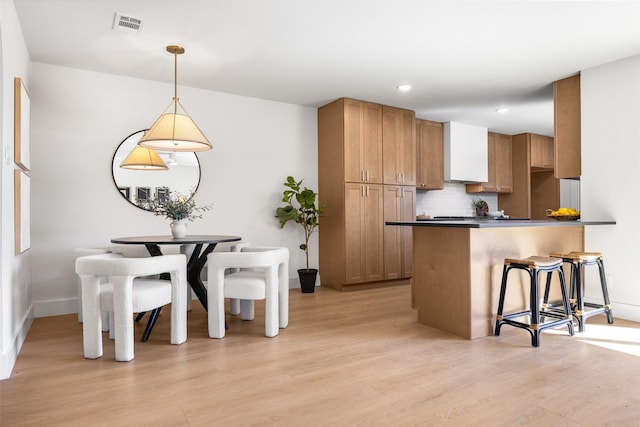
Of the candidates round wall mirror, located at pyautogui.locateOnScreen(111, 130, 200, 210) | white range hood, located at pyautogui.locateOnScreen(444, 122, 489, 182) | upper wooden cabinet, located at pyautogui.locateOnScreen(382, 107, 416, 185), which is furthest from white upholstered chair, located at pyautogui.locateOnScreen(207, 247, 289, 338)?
white range hood, located at pyautogui.locateOnScreen(444, 122, 489, 182)

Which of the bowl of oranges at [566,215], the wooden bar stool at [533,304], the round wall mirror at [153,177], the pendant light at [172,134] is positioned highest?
the pendant light at [172,134]

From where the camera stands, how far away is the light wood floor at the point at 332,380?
189 cm

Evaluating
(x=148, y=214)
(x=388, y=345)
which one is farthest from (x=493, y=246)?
(x=148, y=214)

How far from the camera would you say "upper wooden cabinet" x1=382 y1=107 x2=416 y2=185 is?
5371 mm

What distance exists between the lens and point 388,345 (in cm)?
291

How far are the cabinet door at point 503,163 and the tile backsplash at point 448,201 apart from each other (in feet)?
1.23

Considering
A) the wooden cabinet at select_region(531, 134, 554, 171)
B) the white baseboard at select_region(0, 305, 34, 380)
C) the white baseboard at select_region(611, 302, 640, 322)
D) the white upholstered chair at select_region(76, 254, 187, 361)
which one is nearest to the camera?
the white baseboard at select_region(0, 305, 34, 380)

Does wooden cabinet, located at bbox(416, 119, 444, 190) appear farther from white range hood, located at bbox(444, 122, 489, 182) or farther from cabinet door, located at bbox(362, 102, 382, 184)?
cabinet door, located at bbox(362, 102, 382, 184)

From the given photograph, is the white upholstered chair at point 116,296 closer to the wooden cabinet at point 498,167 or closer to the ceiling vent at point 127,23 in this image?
the ceiling vent at point 127,23

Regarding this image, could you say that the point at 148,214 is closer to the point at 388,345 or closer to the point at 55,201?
the point at 55,201

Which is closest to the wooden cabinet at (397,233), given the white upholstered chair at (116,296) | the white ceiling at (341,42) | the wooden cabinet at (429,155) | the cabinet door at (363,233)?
the cabinet door at (363,233)

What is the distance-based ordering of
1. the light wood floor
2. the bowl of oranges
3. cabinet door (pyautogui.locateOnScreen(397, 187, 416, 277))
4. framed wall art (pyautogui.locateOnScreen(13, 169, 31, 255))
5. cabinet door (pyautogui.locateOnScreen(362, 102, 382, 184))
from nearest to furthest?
the light wood floor → framed wall art (pyautogui.locateOnScreen(13, 169, 31, 255)) → the bowl of oranges → cabinet door (pyautogui.locateOnScreen(362, 102, 382, 184)) → cabinet door (pyautogui.locateOnScreen(397, 187, 416, 277))

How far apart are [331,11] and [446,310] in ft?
8.17

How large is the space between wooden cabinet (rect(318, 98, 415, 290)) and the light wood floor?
180cm
